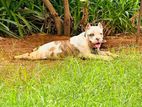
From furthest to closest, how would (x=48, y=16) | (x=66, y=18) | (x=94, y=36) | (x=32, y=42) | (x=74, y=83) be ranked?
1. (x=48, y=16)
2. (x=66, y=18)
3. (x=32, y=42)
4. (x=94, y=36)
5. (x=74, y=83)

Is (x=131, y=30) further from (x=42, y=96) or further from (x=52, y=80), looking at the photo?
(x=42, y=96)

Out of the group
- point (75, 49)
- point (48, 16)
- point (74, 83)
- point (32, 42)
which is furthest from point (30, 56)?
point (48, 16)

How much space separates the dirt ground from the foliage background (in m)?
0.34

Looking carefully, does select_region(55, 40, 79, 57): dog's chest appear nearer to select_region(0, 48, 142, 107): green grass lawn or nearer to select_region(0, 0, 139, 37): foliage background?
select_region(0, 48, 142, 107): green grass lawn

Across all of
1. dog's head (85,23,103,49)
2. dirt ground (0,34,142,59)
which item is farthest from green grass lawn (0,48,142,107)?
dirt ground (0,34,142,59)

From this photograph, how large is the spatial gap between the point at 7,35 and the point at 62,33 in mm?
1141

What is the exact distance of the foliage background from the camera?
414 inches

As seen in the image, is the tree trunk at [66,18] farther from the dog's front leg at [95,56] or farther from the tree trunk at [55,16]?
the dog's front leg at [95,56]

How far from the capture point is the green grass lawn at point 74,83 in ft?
18.5

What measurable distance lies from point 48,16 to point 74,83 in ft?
15.0

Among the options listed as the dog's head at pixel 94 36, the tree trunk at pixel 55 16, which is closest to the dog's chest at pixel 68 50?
the dog's head at pixel 94 36

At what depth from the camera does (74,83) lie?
650cm

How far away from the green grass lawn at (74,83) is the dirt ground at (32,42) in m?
1.00

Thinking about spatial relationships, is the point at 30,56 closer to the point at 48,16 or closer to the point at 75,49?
the point at 75,49
